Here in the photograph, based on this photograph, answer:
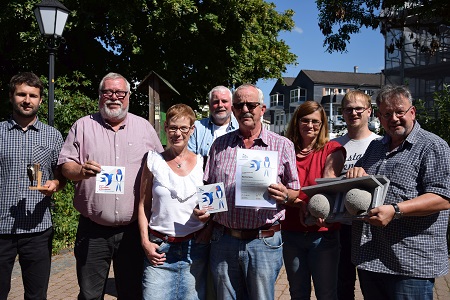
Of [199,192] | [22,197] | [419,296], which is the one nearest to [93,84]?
[22,197]

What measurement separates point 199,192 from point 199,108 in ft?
42.6

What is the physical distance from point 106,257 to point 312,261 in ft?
5.55

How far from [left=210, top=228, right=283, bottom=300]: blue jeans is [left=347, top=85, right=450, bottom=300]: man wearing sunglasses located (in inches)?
26.5

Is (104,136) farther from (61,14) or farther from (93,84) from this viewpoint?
(93,84)

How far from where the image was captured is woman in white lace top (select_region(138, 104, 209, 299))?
334 centimetres

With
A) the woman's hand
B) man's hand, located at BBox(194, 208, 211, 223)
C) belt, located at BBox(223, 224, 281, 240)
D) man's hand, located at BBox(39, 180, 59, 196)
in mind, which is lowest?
the woman's hand

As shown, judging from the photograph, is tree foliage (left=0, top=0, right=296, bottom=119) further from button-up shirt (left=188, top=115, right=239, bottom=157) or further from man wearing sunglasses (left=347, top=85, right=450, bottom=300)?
man wearing sunglasses (left=347, top=85, right=450, bottom=300)

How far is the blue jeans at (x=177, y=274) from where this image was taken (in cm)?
336

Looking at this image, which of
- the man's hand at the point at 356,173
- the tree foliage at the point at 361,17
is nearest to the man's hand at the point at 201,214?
the man's hand at the point at 356,173

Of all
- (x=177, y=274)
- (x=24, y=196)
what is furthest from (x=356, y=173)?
(x=24, y=196)

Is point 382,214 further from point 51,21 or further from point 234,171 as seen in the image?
point 51,21

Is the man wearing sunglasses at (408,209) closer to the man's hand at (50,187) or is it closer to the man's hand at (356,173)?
the man's hand at (356,173)

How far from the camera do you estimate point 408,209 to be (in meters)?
2.74

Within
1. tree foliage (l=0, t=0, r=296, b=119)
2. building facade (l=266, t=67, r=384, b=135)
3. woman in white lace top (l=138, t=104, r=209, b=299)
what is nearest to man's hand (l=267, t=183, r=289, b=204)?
woman in white lace top (l=138, t=104, r=209, b=299)
